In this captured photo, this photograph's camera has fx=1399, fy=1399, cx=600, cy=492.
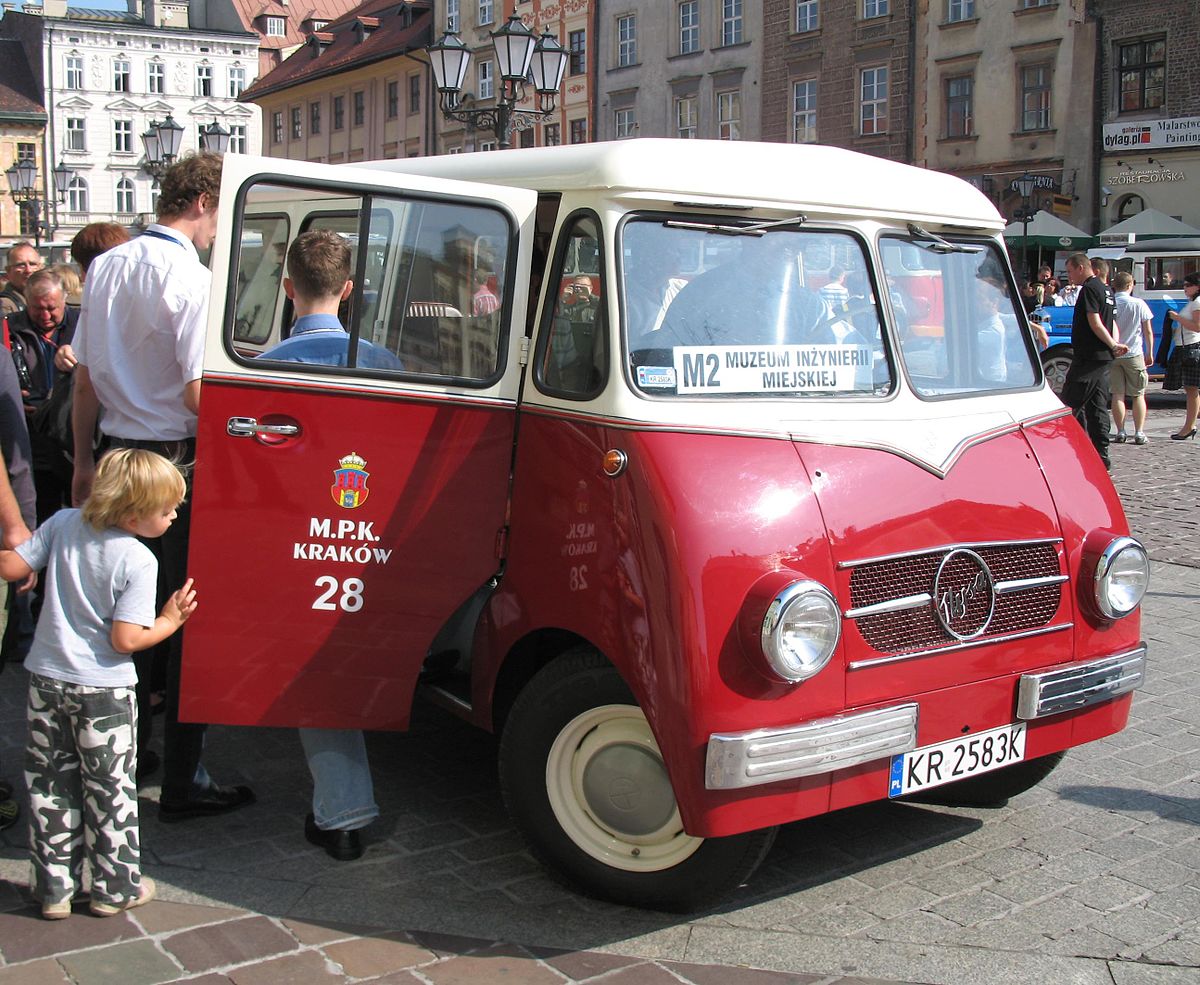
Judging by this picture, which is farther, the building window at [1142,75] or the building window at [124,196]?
the building window at [124,196]

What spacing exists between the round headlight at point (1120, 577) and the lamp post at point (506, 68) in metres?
10.5

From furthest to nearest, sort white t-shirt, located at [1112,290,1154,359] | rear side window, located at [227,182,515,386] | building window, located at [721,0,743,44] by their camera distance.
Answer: building window, located at [721,0,743,44] < white t-shirt, located at [1112,290,1154,359] < rear side window, located at [227,182,515,386]

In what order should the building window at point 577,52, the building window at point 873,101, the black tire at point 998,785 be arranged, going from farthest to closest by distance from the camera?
the building window at point 577,52, the building window at point 873,101, the black tire at point 998,785

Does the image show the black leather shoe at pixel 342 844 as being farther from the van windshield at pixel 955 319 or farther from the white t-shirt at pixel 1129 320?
the white t-shirt at pixel 1129 320

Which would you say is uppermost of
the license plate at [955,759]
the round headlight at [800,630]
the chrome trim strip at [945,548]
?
the chrome trim strip at [945,548]

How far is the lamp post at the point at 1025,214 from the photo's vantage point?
99.8ft

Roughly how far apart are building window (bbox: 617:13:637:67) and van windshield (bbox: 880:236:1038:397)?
43.0 metres

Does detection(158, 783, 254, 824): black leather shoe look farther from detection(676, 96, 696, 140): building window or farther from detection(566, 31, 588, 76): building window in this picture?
detection(566, 31, 588, 76): building window

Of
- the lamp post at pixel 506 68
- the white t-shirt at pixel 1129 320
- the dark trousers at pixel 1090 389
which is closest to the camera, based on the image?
the dark trousers at pixel 1090 389

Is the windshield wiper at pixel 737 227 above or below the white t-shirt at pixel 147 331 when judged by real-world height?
above

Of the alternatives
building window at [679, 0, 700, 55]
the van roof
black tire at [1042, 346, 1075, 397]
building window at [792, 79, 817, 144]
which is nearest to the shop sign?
building window at [792, 79, 817, 144]

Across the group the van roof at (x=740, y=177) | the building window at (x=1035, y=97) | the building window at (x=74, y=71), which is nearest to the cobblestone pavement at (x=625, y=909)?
Result: the van roof at (x=740, y=177)

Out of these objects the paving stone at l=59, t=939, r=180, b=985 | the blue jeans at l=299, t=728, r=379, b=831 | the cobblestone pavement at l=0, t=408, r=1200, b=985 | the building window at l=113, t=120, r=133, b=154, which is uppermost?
the building window at l=113, t=120, r=133, b=154

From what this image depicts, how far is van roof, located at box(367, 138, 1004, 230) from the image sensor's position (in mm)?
4219
